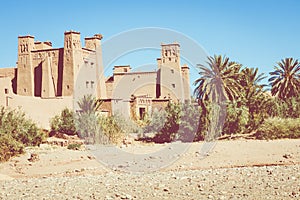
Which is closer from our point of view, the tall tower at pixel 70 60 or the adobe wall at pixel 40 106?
the adobe wall at pixel 40 106

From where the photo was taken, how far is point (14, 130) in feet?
73.4

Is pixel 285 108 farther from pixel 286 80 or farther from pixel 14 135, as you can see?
pixel 14 135

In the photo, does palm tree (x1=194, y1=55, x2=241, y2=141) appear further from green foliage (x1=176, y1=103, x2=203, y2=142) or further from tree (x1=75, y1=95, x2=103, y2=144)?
tree (x1=75, y1=95, x2=103, y2=144)

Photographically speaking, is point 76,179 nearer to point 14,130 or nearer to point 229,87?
point 14,130

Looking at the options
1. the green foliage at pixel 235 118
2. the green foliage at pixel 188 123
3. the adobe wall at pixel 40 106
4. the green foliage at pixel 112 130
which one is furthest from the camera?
the adobe wall at pixel 40 106

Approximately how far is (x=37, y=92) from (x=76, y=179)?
85.5ft

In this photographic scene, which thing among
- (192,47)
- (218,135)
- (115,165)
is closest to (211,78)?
(218,135)

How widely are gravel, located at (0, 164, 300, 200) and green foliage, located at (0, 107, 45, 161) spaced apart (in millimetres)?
4792

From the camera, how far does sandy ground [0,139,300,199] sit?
39.1 feet

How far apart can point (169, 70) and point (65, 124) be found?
16713 millimetres

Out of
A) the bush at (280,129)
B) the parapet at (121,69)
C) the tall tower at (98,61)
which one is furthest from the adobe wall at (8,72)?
the bush at (280,129)

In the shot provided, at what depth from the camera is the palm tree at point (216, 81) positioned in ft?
87.7

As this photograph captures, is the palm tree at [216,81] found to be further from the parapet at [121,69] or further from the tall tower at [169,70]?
the parapet at [121,69]

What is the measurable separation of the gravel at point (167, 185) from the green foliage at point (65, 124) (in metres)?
13.5
